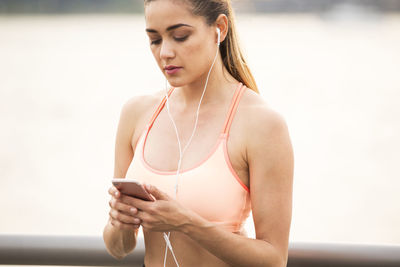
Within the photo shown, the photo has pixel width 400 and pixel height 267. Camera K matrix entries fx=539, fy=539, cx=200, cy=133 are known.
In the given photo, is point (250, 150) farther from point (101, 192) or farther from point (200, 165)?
point (101, 192)

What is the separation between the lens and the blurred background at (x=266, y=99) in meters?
5.33

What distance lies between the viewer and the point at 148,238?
1.61 metres

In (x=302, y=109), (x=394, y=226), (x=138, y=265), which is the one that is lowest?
(x=138, y=265)

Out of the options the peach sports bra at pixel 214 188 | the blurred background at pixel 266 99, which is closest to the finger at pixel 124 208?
the peach sports bra at pixel 214 188

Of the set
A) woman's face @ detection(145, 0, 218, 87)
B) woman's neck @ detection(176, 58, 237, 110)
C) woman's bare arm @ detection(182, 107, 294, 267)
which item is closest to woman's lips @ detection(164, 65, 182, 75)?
woman's face @ detection(145, 0, 218, 87)

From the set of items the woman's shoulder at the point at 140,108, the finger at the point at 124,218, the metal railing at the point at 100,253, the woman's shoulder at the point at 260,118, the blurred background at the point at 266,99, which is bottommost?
the metal railing at the point at 100,253

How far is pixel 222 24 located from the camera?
1584 millimetres

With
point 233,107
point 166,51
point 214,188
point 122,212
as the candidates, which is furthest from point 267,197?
point 166,51

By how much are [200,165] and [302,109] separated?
8541 millimetres

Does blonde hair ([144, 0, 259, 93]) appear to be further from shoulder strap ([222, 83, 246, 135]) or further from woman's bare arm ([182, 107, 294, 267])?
woman's bare arm ([182, 107, 294, 267])

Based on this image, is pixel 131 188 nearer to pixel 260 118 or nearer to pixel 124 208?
pixel 124 208

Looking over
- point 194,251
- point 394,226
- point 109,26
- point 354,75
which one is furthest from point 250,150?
point 109,26

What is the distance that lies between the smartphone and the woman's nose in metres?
0.39

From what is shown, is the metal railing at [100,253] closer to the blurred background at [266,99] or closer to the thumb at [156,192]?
the thumb at [156,192]
